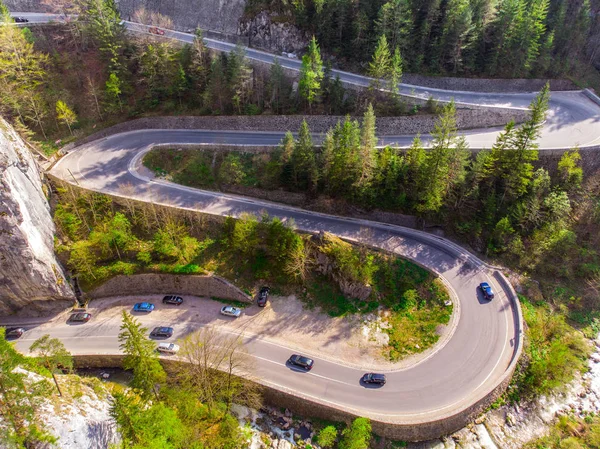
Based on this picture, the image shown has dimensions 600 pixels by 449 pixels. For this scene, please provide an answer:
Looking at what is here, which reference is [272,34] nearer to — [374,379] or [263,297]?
[263,297]

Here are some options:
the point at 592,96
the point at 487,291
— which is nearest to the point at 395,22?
the point at 592,96

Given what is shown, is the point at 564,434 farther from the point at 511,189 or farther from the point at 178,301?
the point at 178,301

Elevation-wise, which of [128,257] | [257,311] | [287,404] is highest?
[128,257]

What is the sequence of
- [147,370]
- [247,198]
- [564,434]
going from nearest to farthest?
[147,370], [564,434], [247,198]

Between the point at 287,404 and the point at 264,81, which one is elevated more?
the point at 264,81

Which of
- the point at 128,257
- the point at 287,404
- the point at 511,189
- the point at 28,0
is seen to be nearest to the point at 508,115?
the point at 511,189

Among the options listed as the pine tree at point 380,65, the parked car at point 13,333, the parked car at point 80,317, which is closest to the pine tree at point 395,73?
the pine tree at point 380,65
